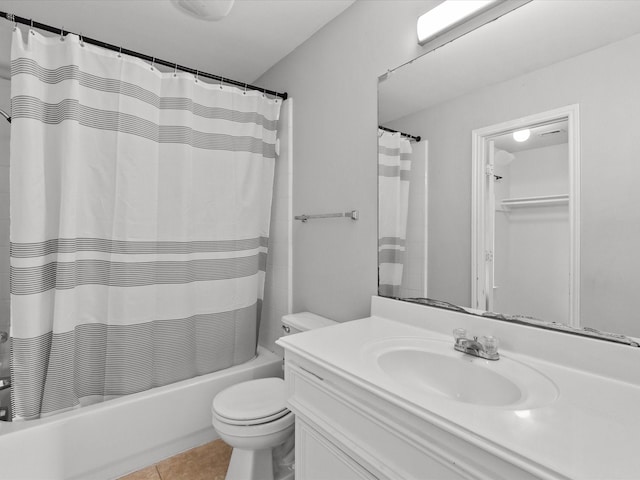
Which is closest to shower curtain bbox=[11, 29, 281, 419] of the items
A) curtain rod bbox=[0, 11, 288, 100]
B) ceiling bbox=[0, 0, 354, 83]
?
curtain rod bbox=[0, 11, 288, 100]

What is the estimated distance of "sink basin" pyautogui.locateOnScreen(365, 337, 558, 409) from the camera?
0.81 meters

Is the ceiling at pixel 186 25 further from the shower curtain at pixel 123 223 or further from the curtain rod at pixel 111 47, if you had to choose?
the shower curtain at pixel 123 223

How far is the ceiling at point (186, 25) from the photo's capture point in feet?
5.11

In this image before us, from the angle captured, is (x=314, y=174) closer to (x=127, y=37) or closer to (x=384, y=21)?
(x=384, y=21)

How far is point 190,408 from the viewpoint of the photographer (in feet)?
5.49

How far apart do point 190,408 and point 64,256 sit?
972 millimetres

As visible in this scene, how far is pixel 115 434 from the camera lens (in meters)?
1.46

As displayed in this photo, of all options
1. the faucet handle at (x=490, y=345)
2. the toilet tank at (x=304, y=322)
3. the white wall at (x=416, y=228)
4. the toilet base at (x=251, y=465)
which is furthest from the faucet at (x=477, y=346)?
the toilet base at (x=251, y=465)

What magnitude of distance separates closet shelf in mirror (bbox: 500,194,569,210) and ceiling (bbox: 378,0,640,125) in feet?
1.30

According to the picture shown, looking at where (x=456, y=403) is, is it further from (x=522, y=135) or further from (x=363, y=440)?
(x=522, y=135)

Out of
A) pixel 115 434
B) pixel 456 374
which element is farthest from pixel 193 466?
pixel 456 374

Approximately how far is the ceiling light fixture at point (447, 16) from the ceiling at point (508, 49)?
6 centimetres

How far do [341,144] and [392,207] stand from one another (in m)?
0.48

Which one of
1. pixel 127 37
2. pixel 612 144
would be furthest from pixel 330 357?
pixel 127 37
